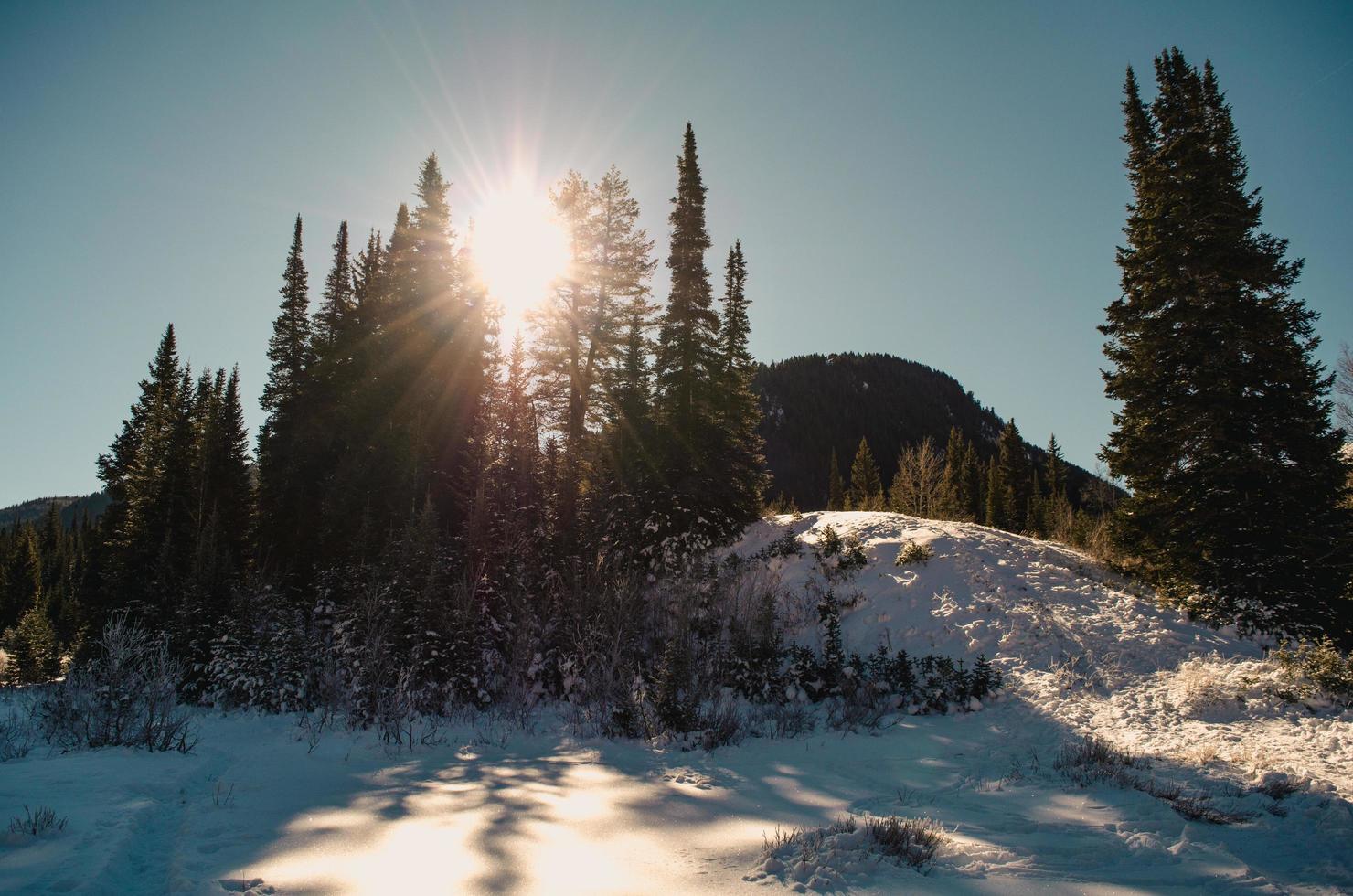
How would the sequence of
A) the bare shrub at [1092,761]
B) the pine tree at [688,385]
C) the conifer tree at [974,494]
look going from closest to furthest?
the bare shrub at [1092,761] → the pine tree at [688,385] → the conifer tree at [974,494]

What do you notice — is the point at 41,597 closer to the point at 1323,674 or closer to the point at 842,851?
the point at 842,851

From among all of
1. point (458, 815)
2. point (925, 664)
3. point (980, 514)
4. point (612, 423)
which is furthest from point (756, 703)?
point (980, 514)

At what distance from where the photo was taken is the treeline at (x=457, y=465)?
16.0 meters

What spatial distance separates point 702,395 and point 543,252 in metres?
10.4

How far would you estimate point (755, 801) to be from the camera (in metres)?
6.60

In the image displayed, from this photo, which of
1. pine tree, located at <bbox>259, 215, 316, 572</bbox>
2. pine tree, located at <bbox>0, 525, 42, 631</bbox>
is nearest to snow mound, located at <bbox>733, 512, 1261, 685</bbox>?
pine tree, located at <bbox>259, 215, 316, 572</bbox>

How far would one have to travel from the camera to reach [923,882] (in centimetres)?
421

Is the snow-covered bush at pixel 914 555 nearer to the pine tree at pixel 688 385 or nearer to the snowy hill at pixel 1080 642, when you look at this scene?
the snowy hill at pixel 1080 642

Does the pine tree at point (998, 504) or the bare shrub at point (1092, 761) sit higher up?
the pine tree at point (998, 504)

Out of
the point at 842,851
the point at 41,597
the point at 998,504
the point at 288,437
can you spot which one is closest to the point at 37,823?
the point at 842,851

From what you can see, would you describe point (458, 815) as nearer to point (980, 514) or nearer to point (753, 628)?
point (753, 628)

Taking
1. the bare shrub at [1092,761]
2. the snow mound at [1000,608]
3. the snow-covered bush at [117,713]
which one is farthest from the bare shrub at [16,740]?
the snow mound at [1000,608]

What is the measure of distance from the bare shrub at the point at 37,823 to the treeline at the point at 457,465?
8.29 m

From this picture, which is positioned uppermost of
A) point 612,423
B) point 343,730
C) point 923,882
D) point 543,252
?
point 543,252
